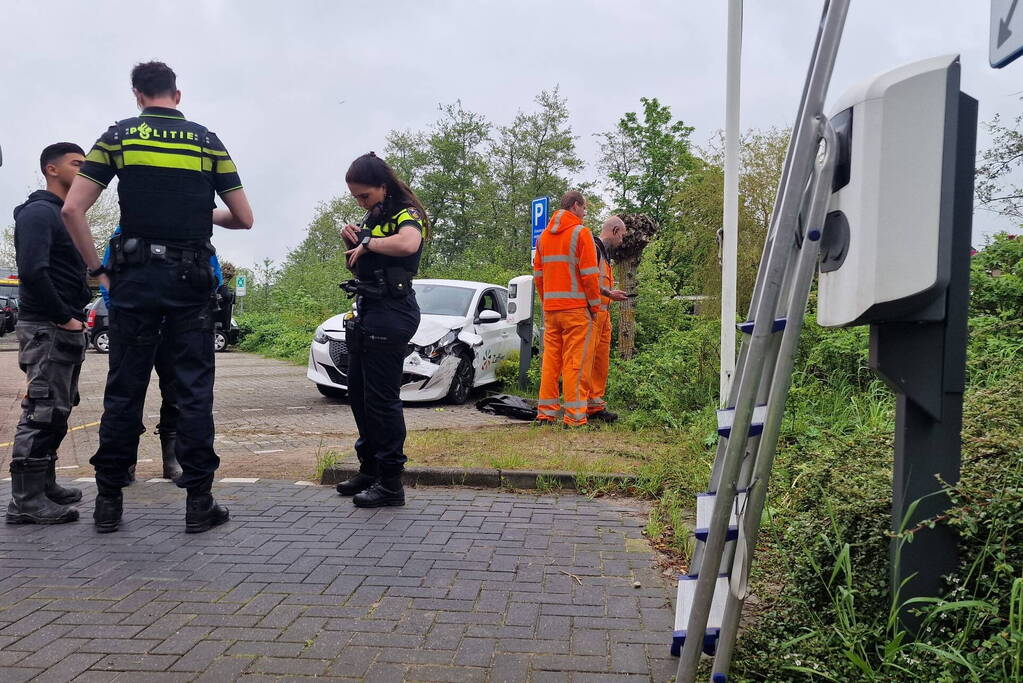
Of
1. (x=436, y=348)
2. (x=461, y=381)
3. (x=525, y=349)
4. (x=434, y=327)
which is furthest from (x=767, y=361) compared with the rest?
(x=525, y=349)

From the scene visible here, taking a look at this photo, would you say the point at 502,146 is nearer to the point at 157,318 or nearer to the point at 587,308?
the point at 587,308

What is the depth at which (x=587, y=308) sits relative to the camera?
25.4 ft

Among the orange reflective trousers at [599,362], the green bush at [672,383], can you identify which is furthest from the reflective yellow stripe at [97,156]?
the green bush at [672,383]

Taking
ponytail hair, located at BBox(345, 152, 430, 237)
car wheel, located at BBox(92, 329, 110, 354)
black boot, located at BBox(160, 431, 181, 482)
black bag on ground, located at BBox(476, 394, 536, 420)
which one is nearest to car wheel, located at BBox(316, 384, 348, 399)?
black bag on ground, located at BBox(476, 394, 536, 420)

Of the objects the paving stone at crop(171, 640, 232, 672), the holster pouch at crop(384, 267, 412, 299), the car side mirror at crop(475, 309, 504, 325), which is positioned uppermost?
the holster pouch at crop(384, 267, 412, 299)

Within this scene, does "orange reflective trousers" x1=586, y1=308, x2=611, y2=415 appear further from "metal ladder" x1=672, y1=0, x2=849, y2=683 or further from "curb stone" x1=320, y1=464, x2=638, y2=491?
"metal ladder" x1=672, y1=0, x2=849, y2=683

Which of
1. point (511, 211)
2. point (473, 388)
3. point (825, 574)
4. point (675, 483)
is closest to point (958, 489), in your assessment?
point (825, 574)

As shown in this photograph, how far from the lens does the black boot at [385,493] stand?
193 inches

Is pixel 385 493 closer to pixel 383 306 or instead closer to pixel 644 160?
pixel 383 306

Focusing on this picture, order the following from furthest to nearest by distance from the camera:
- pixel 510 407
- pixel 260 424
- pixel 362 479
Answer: pixel 260 424, pixel 510 407, pixel 362 479

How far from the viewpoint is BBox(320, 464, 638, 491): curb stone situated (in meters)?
5.36

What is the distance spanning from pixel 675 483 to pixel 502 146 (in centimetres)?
4126

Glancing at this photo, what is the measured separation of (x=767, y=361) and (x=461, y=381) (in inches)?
335

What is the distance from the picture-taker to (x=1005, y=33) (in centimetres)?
245
